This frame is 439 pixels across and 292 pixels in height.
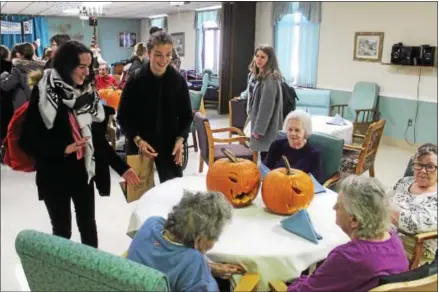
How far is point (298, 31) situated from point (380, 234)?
6899 millimetres

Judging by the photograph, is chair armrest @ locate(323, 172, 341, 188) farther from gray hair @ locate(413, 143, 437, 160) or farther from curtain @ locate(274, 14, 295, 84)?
curtain @ locate(274, 14, 295, 84)

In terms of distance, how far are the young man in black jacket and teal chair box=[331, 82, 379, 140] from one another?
14.2ft

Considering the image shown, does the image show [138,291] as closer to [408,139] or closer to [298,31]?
[408,139]

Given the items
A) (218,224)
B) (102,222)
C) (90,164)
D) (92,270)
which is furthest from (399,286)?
(102,222)

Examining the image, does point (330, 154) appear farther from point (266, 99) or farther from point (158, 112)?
point (158, 112)

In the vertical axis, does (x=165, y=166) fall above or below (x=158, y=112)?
below

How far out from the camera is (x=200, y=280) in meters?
1.37

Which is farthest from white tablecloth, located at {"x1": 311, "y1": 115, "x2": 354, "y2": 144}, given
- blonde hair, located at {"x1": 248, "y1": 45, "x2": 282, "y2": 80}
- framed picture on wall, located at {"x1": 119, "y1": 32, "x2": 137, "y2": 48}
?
framed picture on wall, located at {"x1": 119, "y1": 32, "x2": 137, "y2": 48}

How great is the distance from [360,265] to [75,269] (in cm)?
85

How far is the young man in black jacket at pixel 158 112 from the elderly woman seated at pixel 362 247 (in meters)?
1.21

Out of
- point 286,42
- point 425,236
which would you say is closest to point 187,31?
point 286,42

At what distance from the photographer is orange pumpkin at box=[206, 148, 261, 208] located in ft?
6.48

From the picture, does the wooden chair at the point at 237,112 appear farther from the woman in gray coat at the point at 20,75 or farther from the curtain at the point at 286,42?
the woman in gray coat at the point at 20,75

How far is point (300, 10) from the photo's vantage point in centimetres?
764
